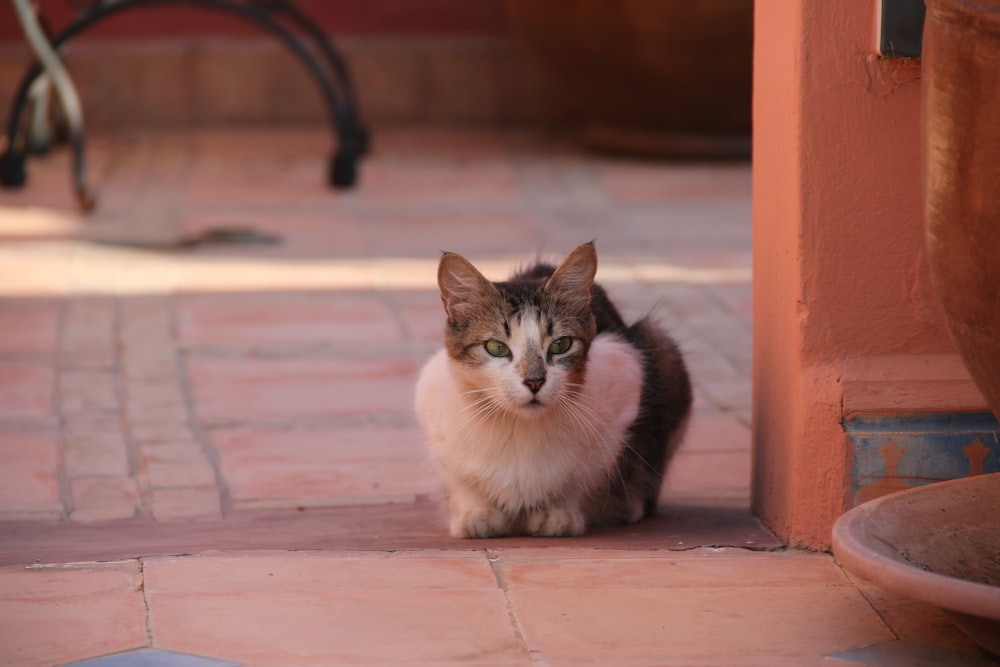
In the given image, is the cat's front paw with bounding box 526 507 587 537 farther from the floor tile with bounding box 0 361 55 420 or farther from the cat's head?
the floor tile with bounding box 0 361 55 420

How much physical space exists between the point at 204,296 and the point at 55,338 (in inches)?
26.6

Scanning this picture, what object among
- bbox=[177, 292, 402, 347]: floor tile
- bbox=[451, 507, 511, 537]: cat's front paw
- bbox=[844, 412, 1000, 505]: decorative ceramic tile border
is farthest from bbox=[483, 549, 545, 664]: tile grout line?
bbox=[177, 292, 402, 347]: floor tile

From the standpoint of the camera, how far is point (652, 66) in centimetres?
740

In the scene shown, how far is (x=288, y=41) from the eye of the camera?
6.63 m

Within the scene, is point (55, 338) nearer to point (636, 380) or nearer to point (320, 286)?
point (320, 286)

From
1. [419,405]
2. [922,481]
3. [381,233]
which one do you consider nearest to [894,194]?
[922,481]

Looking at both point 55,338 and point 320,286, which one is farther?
point 320,286

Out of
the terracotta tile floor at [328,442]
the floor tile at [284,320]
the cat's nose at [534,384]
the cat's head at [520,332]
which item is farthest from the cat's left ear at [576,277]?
the floor tile at [284,320]

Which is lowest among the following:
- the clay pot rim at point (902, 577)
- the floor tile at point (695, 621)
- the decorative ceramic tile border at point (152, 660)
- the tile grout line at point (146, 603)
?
the floor tile at point (695, 621)

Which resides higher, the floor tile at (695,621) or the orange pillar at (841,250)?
the orange pillar at (841,250)

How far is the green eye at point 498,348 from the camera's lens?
2885 millimetres

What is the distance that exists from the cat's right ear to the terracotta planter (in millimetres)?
4409

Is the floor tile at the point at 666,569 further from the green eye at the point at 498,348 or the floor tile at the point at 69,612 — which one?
the floor tile at the point at 69,612

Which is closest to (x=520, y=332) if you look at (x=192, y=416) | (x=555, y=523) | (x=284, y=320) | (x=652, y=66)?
(x=555, y=523)
